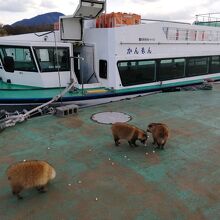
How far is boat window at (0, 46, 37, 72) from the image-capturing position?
7.64 meters

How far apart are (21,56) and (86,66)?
2043 millimetres

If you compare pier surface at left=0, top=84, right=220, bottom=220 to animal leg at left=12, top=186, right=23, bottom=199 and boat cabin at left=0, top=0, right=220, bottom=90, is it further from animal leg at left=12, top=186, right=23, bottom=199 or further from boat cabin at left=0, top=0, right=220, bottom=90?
boat cabin at left=0, top=0, right=220, bottom=90

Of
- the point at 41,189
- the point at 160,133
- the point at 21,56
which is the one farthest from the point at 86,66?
the point at 41,189

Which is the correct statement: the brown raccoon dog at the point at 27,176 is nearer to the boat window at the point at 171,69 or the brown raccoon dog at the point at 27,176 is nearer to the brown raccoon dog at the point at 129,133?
the brown raccoon dog at the point at 129,133

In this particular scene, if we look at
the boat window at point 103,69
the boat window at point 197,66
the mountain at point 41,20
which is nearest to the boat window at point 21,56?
the boat window at point 103,69

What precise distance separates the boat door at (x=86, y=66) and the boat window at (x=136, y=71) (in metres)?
0.92

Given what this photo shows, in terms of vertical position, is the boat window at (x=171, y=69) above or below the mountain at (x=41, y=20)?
below

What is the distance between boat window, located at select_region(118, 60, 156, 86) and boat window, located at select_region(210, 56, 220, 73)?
3435 mm

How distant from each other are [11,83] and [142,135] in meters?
5.34

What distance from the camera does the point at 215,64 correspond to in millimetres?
11258

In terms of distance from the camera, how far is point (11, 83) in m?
8.21

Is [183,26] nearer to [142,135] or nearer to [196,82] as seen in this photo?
[196,82]

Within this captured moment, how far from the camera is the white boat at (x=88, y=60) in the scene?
7.59m

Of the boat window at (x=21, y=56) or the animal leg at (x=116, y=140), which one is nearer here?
the animal leg at (x=116, y=140)
